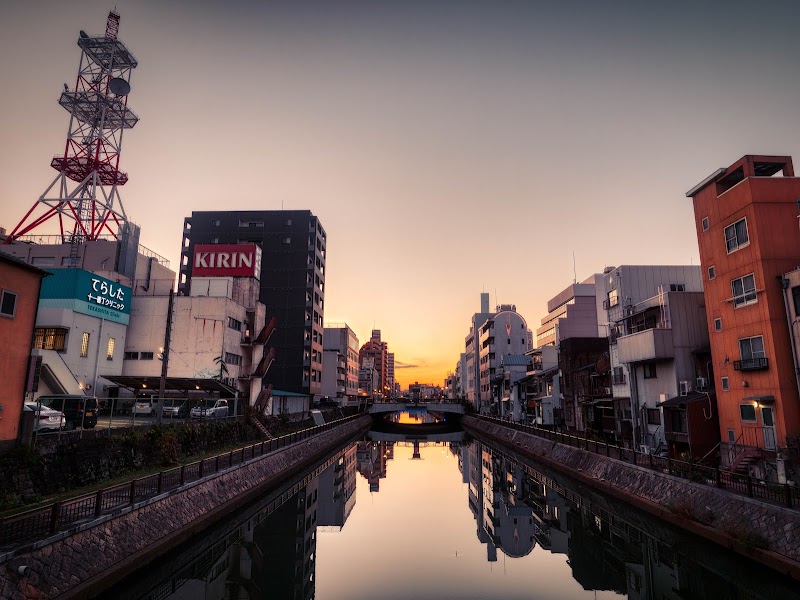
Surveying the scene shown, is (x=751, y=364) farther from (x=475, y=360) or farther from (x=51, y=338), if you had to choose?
(x=475, y=360)

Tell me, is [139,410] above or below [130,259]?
below

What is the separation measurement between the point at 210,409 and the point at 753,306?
4197cm

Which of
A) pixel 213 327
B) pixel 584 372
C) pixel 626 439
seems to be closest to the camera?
pixel 626 439

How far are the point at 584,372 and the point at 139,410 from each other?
43.9 meters

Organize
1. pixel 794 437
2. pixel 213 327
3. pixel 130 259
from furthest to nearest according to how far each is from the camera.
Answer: pixel 130 259, pixel 213 327, pixel 794 437

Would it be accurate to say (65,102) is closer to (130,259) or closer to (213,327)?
(130,259)

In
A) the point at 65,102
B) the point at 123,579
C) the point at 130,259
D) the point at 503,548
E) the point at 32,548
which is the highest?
the point at 65,102

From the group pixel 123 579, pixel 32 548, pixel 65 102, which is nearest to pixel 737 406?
pixel 123 579

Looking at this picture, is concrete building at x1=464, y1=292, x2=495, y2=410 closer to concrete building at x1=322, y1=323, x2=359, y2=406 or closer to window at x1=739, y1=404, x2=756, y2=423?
concrete building at x1=322, y1=323, x2=359, y2=406

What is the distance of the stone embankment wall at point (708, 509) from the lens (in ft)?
54.2

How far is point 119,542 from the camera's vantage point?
628 inches

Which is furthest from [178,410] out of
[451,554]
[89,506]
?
[451,554]

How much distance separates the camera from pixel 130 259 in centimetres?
6262

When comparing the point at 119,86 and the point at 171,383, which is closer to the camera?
the point at 171,383
